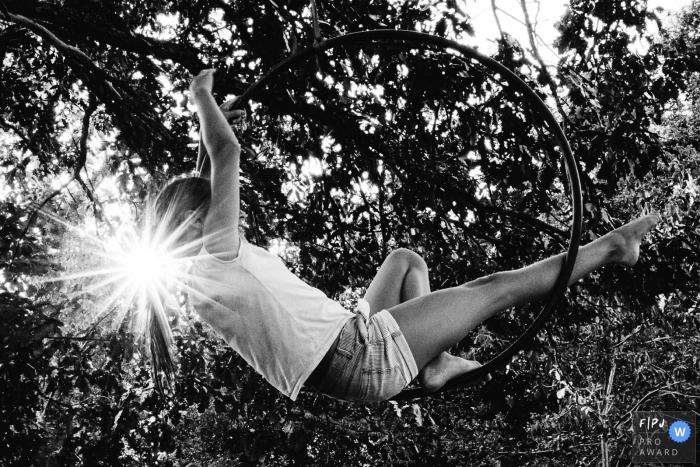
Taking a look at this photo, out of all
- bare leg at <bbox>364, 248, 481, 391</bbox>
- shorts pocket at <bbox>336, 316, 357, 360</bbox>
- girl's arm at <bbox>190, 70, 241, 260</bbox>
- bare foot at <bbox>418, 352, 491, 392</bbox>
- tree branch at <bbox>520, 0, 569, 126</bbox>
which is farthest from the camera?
tree branch at <bbox>520, 0, 569, 126</bbox>

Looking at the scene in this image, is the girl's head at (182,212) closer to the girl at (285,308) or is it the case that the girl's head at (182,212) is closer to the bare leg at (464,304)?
the girl at (285,308)

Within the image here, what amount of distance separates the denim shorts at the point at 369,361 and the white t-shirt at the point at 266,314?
7cm

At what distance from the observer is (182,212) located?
6.95ft

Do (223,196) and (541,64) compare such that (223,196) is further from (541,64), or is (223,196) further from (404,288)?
(541,64)

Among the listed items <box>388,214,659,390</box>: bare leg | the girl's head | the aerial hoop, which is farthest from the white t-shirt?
the aerial hoop

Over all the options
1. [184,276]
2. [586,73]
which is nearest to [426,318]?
[184,276]

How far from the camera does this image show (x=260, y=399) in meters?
5.01

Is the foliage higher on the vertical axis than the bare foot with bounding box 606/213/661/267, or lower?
higher

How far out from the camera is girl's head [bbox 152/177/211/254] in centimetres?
211

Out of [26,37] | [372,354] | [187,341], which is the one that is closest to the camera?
[372,354]

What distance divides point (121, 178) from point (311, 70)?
2.53 m

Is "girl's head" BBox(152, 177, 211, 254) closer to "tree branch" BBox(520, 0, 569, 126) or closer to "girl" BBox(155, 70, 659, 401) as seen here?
"girl" BBox(155, 70, 659, 401)

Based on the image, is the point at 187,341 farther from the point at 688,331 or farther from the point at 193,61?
the point at 688,331

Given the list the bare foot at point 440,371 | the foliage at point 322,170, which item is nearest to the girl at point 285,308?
the bare foot at point 440,371
